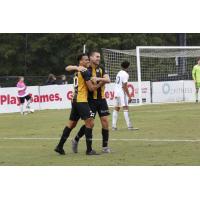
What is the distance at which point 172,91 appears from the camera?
36469mm

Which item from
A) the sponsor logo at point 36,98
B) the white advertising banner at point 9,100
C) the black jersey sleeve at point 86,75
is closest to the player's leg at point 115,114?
the black jersey sleeve at point 86,75

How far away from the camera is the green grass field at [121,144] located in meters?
11.9

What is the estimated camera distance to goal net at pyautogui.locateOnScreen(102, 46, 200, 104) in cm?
3628

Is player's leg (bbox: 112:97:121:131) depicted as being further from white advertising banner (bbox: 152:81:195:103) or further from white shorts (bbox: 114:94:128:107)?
white advertising banner (bbox: 152:81:195:103)

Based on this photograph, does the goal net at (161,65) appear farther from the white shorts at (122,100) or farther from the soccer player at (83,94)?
the soccer player at (83,94)

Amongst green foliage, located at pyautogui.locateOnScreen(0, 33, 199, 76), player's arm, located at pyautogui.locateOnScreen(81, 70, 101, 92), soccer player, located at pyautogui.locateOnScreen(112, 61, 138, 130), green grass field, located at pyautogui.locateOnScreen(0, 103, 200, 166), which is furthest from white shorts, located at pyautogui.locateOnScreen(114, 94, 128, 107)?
green foliage, located at pyautogui.locateOnScreen(0, 33, 199, 76)

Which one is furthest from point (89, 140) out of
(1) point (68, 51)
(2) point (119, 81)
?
(1) point (68, 51)

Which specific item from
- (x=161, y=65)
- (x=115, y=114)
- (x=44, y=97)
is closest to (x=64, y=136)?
(x=115, y=114)

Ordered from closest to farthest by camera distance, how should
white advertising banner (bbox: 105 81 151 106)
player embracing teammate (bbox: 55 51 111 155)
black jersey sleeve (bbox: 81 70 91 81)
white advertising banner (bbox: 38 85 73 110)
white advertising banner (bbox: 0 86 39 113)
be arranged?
black jersey sleeve (bbox: 81 70 91 81) < player embracing teammate (bbox: 55 51 111 155) < white advertising banner (bbox: 0 86 39 113) < white advertising banner (bbox: 38 85 73 110) < white advertising banner (bbox: 105 81 151 106)

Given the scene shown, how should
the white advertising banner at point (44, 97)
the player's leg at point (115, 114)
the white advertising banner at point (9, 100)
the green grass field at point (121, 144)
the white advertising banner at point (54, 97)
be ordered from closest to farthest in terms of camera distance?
1. the green grass field at point (121, 144)
2. the player's leg at point (115, 114)
3. the white advertising banner at point (9, 100)
4. the white advertising banner at point (44, 97)
5. the white advertising banner at point (54, 97)

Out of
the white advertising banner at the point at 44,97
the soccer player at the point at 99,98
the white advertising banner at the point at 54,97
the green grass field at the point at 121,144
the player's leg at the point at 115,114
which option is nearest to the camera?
the green grass field at the point at 121,144

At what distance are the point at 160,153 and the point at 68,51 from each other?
4452 cm

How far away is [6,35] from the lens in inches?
2228

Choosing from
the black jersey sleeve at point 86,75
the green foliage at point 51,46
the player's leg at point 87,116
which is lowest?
the player's leg at point 87,116
